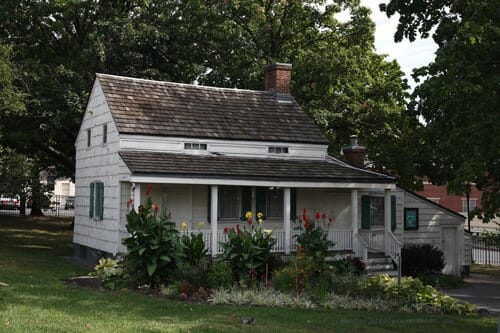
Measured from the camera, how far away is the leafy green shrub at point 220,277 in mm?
14039

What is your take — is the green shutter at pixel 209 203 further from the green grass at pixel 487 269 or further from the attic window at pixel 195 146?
the green grass at pixel 487 269

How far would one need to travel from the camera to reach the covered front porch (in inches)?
782

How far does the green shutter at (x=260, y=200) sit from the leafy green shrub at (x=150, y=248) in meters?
7.20

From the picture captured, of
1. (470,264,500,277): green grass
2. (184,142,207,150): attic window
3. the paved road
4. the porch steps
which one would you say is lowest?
(470,264,500,277): green grass

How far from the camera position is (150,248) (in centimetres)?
1424

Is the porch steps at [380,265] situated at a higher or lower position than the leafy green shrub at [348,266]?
lower

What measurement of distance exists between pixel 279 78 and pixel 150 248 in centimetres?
1365

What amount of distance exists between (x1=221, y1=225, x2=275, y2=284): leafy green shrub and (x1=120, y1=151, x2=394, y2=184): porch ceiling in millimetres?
4460

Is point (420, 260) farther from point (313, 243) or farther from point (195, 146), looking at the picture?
point (195, 146)

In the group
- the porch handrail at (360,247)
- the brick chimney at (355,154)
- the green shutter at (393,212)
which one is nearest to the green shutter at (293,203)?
the porch handrail at (360,247)

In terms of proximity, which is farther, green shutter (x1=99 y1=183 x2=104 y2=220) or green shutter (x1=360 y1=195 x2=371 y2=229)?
green shutter (x1=360 y1=195 x2=371 y2=229)

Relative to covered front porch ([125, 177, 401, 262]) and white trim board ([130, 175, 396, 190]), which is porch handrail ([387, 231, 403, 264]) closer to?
covered front porch ([125, 177, 401, 262])

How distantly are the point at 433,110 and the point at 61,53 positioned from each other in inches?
928

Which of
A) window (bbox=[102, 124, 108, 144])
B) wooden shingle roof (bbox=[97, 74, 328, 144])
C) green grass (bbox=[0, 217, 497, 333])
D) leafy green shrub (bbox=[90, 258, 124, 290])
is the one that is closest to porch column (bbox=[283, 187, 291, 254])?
wooden shingle roof (bbox=[97, 74, 328, 144])
